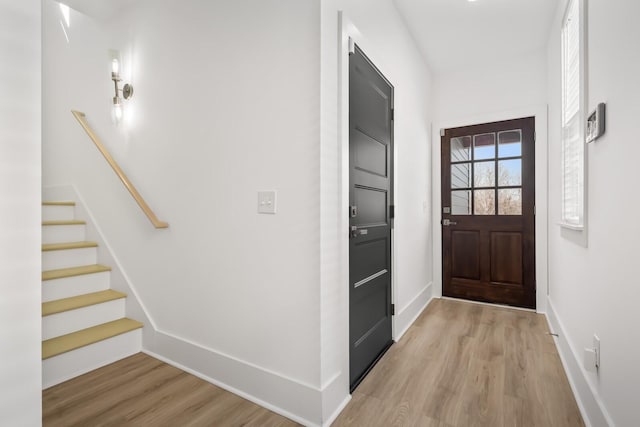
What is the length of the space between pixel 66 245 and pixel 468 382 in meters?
3.11

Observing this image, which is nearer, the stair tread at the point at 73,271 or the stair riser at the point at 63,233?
the stair tread at the point at 73,271

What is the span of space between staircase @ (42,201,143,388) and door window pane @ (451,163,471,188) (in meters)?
3.45

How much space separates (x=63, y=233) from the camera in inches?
104

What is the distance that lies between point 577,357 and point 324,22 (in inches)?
90.3

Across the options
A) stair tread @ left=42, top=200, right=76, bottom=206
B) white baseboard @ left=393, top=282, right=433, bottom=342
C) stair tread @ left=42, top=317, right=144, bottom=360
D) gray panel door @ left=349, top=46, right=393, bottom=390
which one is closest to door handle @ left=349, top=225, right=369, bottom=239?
gray panel door @ left=349, top=46, right=393, bottom=390

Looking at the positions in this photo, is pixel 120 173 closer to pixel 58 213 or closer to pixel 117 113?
pixel 117 113

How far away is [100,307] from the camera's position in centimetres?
229

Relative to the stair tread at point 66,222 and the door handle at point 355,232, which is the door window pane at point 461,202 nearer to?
the door handle at point 355,232

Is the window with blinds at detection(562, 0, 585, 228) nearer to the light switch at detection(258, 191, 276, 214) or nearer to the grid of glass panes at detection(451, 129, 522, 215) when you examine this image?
the grid of glass panes at detection(451, 129, 522, 215)

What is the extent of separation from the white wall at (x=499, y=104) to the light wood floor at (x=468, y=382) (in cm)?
100

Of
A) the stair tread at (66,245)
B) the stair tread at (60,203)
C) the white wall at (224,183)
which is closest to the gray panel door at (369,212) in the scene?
the white wall at (224,183)

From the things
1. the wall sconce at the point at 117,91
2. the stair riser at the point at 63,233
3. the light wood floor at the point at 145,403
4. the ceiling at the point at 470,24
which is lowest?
the light wood floor at the point at 145,403

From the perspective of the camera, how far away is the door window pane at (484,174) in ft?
11.2

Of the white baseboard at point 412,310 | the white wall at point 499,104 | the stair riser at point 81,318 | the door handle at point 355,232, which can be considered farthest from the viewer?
the white wall at point 499,104
